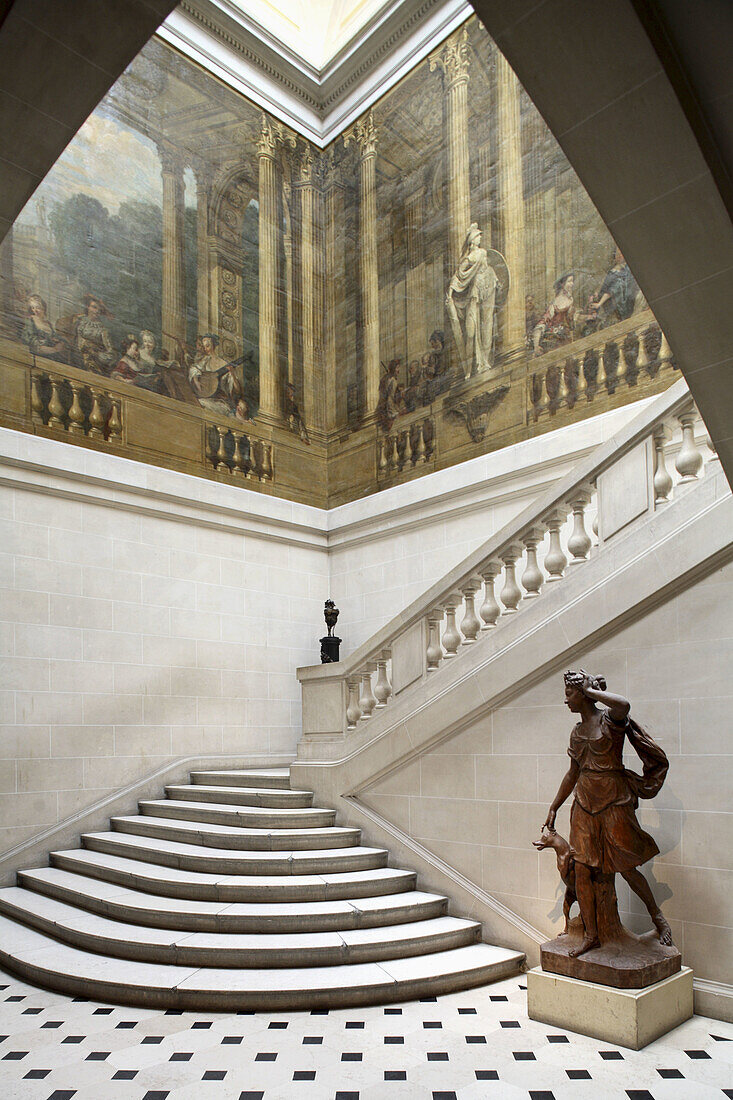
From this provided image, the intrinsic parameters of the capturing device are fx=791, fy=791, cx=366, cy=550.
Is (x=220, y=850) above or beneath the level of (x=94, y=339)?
beneath

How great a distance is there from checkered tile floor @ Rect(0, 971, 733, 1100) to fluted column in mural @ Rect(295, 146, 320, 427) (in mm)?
9393

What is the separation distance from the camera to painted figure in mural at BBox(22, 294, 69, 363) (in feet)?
32.1

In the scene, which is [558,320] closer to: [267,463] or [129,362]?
[267,463]

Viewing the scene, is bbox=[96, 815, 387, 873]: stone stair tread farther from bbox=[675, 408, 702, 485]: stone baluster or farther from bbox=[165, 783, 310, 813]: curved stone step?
bbox=[675, 408, 702, 485]: stone baluster

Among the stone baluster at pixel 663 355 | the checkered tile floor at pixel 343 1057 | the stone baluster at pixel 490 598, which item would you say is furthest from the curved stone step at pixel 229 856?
the stone baluster at pixel 663 355

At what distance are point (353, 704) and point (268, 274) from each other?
776 centimetres

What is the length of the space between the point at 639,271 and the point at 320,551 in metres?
10.6

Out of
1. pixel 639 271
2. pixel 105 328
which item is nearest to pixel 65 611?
pixel 105 328

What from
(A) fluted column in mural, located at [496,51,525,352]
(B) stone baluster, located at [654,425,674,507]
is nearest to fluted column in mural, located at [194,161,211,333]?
(A) fluted column in mural, located at [496,51,525,352]

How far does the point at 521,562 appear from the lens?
9047 millimetres

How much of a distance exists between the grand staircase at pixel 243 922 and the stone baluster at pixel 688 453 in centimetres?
397

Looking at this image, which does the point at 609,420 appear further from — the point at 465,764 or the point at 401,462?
the point at 465,764

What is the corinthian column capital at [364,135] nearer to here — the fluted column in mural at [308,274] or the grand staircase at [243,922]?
the fluted column in mural at [308,274]

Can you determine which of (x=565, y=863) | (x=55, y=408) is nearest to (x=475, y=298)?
(x=55, y=408)
